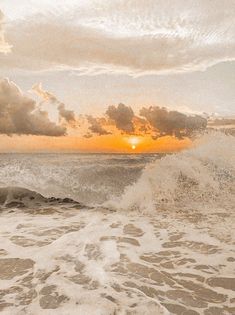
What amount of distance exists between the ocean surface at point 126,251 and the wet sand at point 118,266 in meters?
0.01

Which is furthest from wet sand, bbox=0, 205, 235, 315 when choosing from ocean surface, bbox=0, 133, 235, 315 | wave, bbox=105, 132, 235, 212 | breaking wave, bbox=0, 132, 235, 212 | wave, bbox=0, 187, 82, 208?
wave, bbox=0, 187, 82, 208

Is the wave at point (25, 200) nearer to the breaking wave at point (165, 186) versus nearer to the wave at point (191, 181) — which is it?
the breaking wave at point (165, 186)

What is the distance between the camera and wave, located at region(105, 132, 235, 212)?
11.0m

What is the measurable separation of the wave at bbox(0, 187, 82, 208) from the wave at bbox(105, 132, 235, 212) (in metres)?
1.80

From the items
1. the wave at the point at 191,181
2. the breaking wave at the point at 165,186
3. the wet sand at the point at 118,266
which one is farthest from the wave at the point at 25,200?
the wet sand at the point at 118,266

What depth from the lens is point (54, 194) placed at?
47.0 feet

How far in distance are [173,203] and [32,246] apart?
5.88 meters

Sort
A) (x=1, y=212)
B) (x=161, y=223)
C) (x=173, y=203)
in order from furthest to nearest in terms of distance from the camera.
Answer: (x=173, y=203) < (x=1, y=212) < (x=161, y=223)

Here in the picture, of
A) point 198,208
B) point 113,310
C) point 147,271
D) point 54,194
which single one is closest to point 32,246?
point 147,271

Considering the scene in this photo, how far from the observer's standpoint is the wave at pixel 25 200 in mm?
11273

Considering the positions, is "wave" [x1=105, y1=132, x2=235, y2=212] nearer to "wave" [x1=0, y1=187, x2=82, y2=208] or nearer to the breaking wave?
the breaking wave

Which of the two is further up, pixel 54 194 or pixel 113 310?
pixel 113 310

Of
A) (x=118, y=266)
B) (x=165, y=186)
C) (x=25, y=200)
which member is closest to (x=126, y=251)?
(x=118, y=266)

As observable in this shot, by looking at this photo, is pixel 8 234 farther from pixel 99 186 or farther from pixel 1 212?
pixel 99 186
